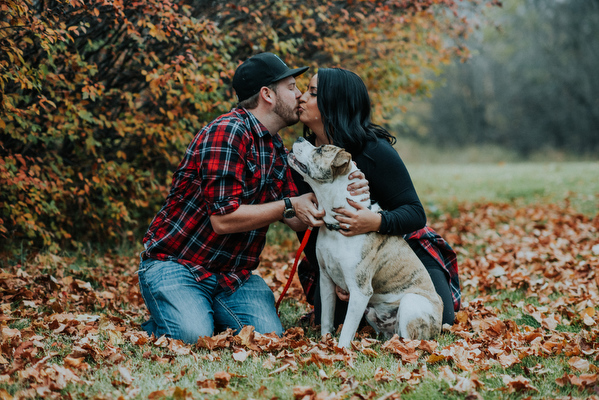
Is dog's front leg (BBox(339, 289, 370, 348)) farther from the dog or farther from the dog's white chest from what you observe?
the dog's white chest

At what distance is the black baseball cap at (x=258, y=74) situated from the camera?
3.88 meters

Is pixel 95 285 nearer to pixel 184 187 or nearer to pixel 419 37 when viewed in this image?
pixel 184 187

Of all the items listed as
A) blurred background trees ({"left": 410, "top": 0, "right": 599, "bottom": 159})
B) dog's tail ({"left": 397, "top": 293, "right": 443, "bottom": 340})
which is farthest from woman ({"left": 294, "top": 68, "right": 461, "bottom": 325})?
blurred background trees ({"left": 410, "top": 0, "right": 599, "bottom": 159})

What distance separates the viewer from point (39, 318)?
3.97 metres

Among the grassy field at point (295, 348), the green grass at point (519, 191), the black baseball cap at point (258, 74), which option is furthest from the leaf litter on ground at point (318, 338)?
the green grass at point (519, 191)

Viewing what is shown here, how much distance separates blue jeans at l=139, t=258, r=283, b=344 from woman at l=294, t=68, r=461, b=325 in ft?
2.21

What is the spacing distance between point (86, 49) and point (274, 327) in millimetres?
3730

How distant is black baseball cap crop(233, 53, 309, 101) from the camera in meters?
3.88

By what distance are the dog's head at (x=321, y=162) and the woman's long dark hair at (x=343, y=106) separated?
0.30 meters

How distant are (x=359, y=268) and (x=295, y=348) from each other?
0.67 metres

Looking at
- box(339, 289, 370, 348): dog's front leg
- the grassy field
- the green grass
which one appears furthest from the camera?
the green grass

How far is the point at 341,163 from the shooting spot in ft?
10.8

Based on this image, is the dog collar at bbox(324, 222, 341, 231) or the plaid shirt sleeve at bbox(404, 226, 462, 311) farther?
the plaid shirt sleeve at bbox(404, 226, 462, 311)

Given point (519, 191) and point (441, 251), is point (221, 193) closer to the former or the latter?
point (441, 251)
